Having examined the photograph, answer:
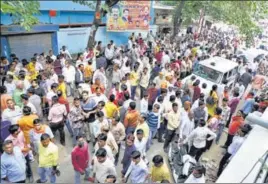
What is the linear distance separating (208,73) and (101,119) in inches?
204

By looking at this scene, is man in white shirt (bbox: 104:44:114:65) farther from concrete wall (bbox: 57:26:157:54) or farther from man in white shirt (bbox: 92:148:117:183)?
man in white shirt (bbox: 92:148:117:183)

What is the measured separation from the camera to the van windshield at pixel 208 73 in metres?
8.77

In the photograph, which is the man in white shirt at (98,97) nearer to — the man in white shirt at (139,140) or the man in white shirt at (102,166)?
the man in white shirt at (139,140)

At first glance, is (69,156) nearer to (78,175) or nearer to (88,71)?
(78,175)

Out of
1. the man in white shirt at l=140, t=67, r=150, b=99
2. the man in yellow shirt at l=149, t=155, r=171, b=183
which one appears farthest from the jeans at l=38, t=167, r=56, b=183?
the man in white shirt at l=140, t=67, r=150, b=99

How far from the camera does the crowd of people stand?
3.66 meters

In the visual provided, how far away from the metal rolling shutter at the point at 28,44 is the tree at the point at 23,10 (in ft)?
0.41

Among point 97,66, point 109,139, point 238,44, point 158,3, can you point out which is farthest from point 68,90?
point 158,3

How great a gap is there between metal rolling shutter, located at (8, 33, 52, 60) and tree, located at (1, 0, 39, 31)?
126 millimetres

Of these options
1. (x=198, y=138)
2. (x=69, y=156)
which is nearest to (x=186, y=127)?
(x=198, y=138)

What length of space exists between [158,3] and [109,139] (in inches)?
603

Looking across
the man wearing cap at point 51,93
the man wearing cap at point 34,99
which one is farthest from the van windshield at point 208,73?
the man wearing cap at point 34,99

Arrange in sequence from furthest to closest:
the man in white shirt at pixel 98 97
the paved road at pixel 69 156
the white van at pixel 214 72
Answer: the white van at pixel 214 72 < the man in white shirt at pixel 98 97 < the paved road at pixel 69 156

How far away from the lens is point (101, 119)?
494 cm
